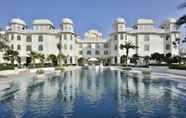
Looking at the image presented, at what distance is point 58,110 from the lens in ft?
29.1

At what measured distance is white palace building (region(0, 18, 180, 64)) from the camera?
59.3 metres

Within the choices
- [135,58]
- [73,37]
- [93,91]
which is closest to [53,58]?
[73,37]

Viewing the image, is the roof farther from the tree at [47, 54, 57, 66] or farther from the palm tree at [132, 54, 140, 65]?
the tree at [47, 54, 57, 66]

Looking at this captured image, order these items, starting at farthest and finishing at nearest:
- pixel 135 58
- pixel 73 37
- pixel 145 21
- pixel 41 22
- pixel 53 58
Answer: pixel 145 21, pixel 73 37, pixel 41 22, pixel 135 58, pixel 53 58

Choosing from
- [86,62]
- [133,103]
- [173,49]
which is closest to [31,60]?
[86,62]

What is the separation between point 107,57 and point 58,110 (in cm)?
6145

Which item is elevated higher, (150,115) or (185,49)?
(185,49)

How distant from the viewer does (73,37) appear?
2493 inches

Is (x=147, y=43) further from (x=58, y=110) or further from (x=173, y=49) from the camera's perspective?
(x=58, y=110)

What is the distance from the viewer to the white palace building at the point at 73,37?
5934 centimetres

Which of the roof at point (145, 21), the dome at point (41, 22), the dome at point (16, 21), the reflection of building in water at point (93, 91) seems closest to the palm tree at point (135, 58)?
the roof at point (145, 21)

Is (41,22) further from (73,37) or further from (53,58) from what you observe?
(53,58)

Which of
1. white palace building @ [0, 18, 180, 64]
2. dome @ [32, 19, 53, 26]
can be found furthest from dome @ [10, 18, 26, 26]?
dome @ [32, 19, 53, 26]

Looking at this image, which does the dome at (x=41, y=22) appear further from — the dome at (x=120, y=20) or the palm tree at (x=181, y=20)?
the palm tree at (x=181, y=20)
